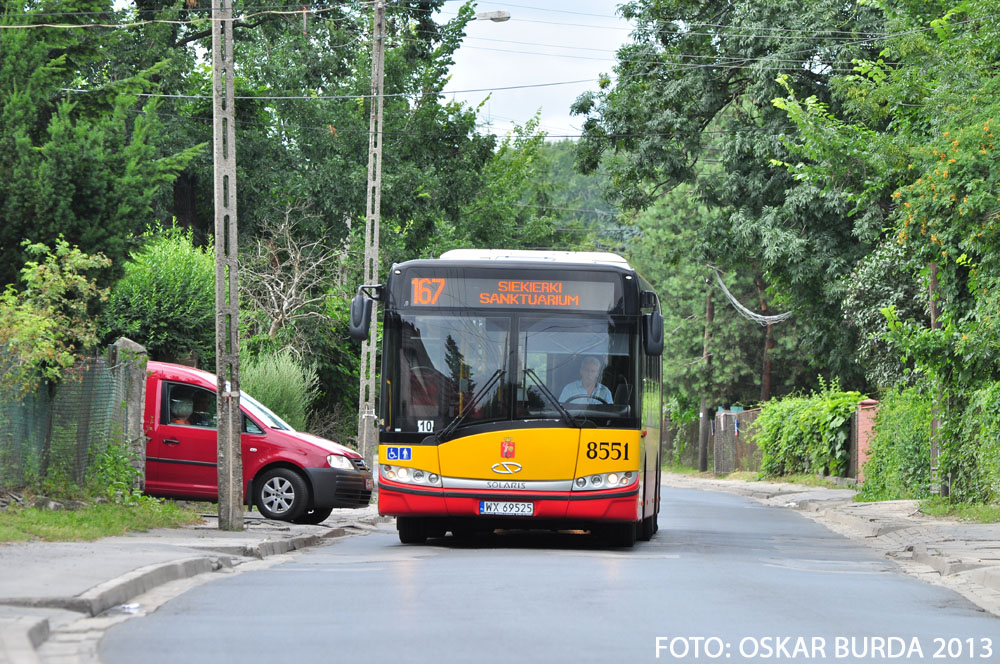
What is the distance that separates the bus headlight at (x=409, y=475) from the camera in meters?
16.1

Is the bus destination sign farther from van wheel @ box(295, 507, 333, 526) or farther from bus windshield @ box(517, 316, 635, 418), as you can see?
van wheel @ box(295, 507, 333, 526)

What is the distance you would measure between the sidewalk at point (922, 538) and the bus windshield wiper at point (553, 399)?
12.2ft

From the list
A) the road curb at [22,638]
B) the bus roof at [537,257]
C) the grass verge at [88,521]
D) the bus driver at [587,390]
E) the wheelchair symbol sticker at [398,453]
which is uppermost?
the bus roof at [537,257]

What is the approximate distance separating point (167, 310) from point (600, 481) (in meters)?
13.6

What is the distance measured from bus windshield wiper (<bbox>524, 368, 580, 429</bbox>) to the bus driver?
92mm

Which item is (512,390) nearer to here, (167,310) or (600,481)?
(600,481)

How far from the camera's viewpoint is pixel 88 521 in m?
16.0

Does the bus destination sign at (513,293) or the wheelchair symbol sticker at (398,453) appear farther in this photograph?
the bus destination sign at (513,293)

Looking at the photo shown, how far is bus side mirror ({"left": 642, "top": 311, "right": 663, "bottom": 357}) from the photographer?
638 inches

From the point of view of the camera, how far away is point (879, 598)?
38.6ft

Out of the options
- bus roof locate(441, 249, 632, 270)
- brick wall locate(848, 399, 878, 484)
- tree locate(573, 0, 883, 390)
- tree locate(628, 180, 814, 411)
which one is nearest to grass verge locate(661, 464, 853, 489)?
brick wall locate(848, 399, 878, 484)

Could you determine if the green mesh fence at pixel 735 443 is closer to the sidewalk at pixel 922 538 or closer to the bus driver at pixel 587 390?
the sidewalk at pixel 922 538

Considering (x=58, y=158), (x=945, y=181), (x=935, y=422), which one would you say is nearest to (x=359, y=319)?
(x=58, y=158)

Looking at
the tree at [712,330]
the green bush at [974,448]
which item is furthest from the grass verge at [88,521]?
the tree at [712,330]
